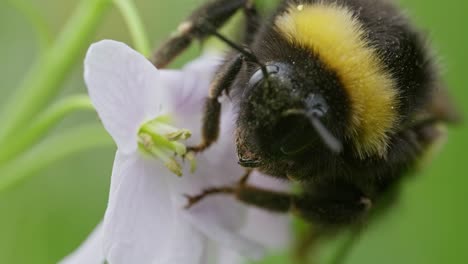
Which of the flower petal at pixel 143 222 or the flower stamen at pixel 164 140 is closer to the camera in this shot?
the flower petal at pixel 143 222

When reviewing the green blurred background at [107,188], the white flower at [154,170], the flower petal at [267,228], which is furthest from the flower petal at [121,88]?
the green blurred background at [107,188]

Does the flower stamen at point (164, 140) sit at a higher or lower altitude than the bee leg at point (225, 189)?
higher

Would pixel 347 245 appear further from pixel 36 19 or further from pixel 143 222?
pixel 36 19

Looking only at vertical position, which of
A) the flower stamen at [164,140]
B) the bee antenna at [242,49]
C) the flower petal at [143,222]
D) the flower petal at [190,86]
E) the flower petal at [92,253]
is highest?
the bee antenna at [242,49]

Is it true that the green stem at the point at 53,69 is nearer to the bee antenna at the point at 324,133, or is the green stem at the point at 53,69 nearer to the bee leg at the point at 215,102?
the bee leg at the point at 215,102

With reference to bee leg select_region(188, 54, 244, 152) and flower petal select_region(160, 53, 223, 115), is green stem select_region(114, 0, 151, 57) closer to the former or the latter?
flower petal select_region(160, 53, 223, 115)

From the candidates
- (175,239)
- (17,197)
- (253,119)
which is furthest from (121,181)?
(17,197)

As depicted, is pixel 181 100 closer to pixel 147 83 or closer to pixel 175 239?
pixel 147 83

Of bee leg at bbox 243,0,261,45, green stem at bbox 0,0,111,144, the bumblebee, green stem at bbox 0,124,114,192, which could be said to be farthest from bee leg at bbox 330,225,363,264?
green stem at bbox 0,0,111,144
